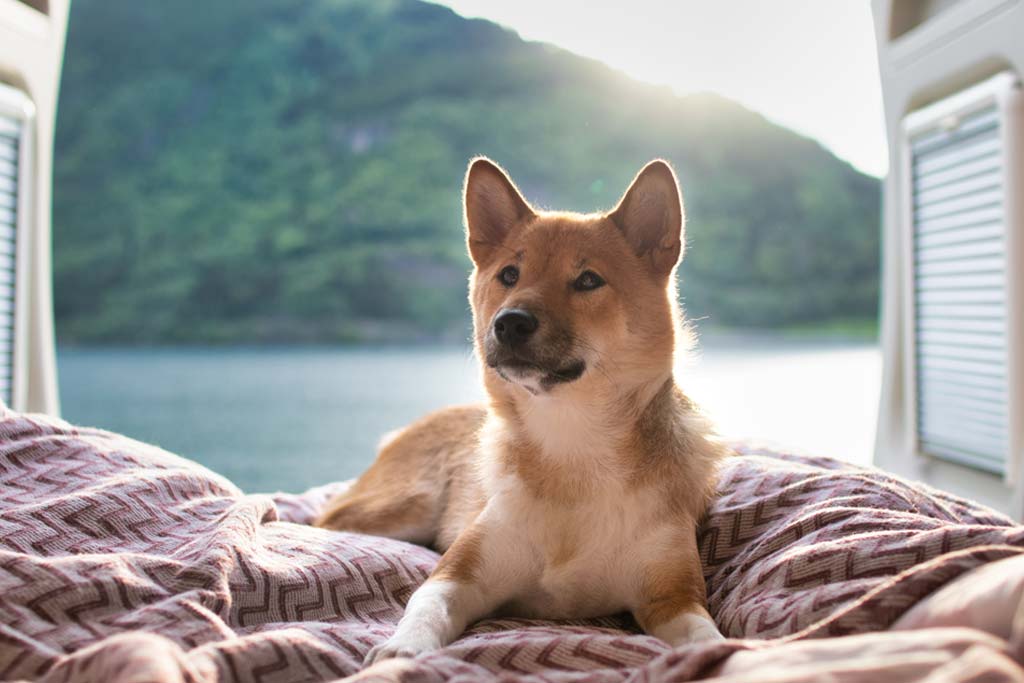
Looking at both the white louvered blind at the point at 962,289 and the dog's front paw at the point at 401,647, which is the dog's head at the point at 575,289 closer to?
the dog's front paw at the point at 401,647

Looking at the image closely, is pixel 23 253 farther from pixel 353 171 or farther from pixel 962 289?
pixel 353 171

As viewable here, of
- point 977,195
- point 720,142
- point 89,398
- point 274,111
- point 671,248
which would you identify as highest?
point 274,111

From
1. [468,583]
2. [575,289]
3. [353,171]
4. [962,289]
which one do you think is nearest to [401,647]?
[468,583]

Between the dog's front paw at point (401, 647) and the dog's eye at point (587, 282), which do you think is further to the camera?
the dog's eye at point (587, 282)

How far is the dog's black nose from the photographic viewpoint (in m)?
1.57

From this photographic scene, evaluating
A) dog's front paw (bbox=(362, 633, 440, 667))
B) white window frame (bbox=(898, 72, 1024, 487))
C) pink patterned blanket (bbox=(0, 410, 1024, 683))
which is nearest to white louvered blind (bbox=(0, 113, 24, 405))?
pink patterned blanket (bbox=(0, 410, 1024, 683))

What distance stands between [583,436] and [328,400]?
18.4 feet

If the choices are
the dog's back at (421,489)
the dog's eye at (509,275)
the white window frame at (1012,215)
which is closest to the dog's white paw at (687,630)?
the dog's back at (421,489)

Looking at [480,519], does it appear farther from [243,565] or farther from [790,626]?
[790,626]

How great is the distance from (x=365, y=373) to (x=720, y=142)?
21.2 ft

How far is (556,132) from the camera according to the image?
11.7m

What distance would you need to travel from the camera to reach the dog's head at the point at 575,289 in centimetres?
161

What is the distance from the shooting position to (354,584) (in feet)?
5.36

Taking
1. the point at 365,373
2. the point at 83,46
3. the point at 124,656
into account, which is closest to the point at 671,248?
the point at 124,656
